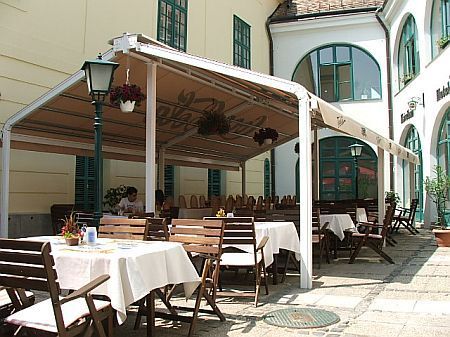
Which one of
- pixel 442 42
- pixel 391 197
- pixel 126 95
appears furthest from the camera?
pixel 391 197

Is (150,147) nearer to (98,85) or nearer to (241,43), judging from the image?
(98,85)

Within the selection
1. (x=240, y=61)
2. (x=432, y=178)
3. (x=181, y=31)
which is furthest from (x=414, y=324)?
(x=240, y=61)

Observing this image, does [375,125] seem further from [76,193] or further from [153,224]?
[153,224]

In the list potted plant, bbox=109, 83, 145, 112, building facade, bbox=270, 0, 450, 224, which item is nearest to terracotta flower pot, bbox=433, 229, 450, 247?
building facade, bbox=270, 0, 450, 224

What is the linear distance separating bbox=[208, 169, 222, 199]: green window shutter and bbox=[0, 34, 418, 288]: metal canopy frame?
2.16 metres

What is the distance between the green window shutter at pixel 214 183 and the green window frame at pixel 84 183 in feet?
17.4

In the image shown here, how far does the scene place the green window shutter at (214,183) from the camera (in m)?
15.8

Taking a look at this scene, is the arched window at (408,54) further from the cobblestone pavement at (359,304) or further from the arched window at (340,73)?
the cobblestone pavement at (359,304)

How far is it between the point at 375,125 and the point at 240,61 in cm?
498

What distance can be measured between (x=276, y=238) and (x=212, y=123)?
4.02 metres

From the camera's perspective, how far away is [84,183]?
1084 centimetres

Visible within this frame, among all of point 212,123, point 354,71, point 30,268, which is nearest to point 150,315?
point 30,268

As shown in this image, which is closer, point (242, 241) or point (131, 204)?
point (242, 241)

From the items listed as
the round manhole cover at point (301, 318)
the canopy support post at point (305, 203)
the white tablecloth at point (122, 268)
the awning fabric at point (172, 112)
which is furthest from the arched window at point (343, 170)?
the white tablecloth at point (122, 268)
